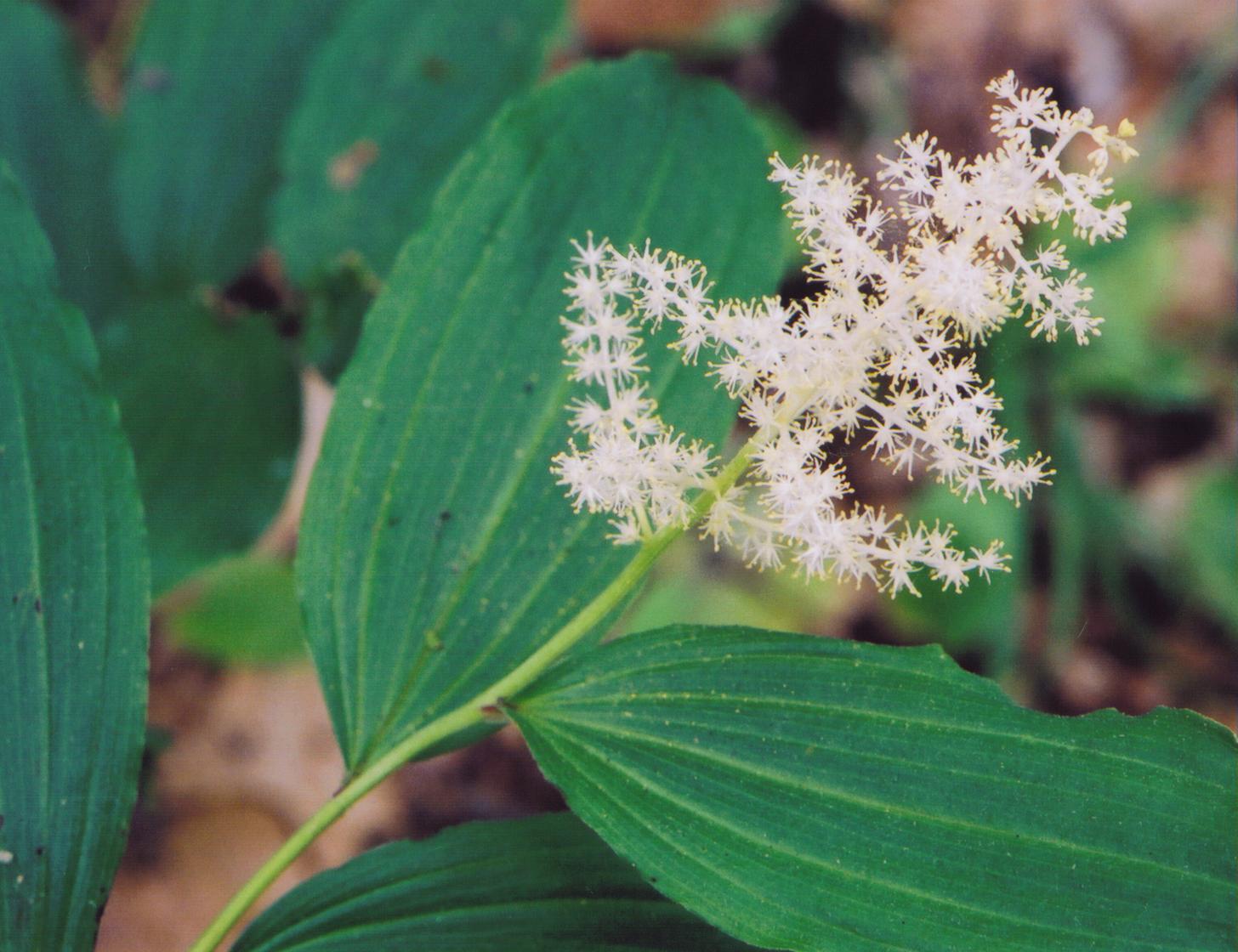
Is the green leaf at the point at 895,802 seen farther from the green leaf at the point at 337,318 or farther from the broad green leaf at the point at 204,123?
the broad green leaf at the point at 204,123

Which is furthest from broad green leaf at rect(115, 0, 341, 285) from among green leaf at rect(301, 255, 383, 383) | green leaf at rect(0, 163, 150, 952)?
green leaf at rect(0, 163, 150, 952)

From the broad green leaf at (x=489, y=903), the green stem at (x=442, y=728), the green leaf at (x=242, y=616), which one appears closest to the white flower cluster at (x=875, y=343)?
the green stem at (x=442, y=728)

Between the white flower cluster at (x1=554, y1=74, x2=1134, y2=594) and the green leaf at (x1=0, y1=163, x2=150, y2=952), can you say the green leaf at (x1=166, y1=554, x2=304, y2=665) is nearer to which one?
the green leaf at (x1=0, y1=163, x2=150, y2=952)

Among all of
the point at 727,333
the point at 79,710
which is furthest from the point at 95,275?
the point at 727,333

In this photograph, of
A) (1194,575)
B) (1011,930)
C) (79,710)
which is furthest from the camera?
(1194,575)

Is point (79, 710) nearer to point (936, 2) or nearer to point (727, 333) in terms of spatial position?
point (727, 333)

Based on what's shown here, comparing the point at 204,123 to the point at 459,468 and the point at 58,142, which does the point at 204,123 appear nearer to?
the point at 58,142
